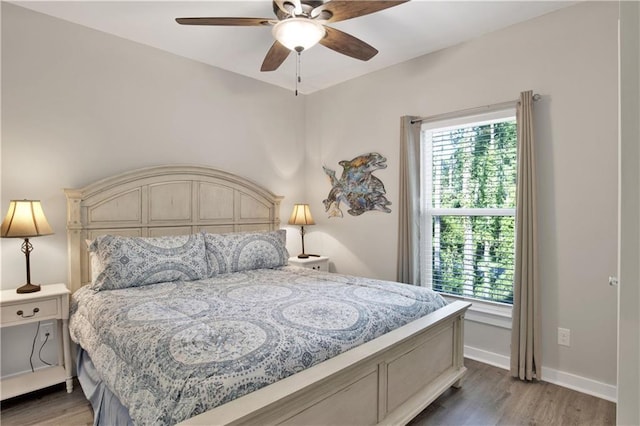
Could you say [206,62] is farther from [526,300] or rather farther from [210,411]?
[526,300]

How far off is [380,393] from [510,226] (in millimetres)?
1841

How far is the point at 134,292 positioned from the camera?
229cm

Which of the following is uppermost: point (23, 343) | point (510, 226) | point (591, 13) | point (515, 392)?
point (591, 13)

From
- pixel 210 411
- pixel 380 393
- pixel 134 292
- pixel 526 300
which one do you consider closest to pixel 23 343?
pixel 134 292

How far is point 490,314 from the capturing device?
2.90 metres

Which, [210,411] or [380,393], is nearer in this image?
[210,411]

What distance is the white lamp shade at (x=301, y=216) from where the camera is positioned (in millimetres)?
3955

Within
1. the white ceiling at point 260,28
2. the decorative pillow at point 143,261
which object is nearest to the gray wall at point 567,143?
the white ceiling at point 260,28

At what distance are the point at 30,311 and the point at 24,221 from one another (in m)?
0.59

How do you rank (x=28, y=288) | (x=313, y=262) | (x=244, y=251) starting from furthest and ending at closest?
(x=313, y=262), (x=244, y=251), (x=28, y=288)

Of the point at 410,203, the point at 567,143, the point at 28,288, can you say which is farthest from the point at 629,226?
the point at 28,288

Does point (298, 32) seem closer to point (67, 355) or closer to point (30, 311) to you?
point (30, 311)

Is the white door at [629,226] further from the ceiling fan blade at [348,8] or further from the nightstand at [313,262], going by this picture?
the nightstand at [313,262]

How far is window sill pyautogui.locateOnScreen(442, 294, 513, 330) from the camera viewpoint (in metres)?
2.83
